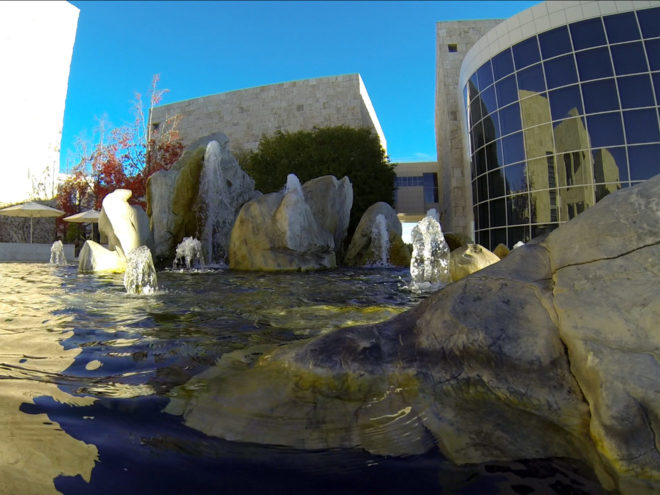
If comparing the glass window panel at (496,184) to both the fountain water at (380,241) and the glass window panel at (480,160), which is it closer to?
the glass window panel at (480,160)

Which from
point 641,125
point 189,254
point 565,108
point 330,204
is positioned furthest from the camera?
point 565,108

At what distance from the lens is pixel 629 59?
12938 mm

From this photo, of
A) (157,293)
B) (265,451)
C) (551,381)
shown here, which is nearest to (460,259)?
(157,293)

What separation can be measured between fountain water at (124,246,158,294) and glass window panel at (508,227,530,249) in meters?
13.8

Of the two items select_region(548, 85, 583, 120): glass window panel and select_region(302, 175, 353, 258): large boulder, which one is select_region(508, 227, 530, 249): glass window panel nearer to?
select_region(548, 85, 583, 120): glass window panel

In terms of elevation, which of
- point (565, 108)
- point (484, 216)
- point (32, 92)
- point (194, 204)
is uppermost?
point (32, 92)

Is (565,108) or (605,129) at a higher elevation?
(565,108)

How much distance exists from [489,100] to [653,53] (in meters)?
5.42

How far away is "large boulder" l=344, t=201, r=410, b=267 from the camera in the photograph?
12555 mm

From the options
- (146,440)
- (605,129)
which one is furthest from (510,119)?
(146,440)

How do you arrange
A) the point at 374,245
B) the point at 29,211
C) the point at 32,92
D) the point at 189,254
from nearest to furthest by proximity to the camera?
the point at 189,254, the point at 374,245, the point at 29,211, the point at 32,92

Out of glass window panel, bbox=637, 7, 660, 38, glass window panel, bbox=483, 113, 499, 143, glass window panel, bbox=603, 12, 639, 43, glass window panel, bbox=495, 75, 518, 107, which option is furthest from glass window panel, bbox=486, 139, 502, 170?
glass window panel, bbox=637, 7, 660, 38

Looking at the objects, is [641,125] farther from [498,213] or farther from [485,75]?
[485,75]

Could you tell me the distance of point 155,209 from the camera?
11.7 metres
